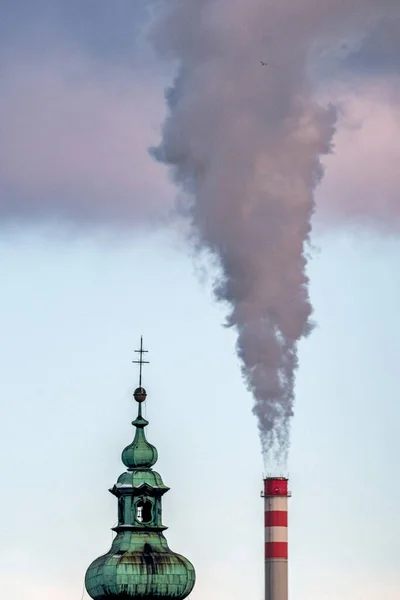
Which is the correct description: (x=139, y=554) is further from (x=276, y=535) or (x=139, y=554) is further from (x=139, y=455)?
(x=276, y=535)

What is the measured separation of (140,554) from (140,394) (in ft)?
32.4

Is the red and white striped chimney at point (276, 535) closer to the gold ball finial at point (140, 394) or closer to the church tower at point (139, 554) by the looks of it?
the church tower at point (139, 554)

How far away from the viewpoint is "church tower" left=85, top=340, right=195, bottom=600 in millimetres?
137375

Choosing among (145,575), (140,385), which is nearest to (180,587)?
(145,575)

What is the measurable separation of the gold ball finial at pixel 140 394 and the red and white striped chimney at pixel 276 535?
1345 cm

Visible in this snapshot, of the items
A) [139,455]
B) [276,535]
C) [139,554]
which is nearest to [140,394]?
[139,455]

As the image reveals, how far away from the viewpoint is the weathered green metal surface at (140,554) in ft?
451

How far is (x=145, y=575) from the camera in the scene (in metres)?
138

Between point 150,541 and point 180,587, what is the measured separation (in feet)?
9.33

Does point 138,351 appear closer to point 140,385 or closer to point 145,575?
point 140,385

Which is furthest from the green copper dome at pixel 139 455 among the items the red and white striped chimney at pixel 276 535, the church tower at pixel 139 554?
the red and white striped chimney at pixel 276 535

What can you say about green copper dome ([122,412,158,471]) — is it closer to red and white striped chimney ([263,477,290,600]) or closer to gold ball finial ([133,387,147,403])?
gold ball finial ([133,387,147,403])

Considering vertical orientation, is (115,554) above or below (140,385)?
below

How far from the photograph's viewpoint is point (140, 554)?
138m
